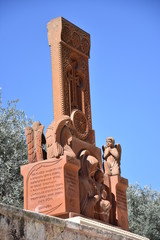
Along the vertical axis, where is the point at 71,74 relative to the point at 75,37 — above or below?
below

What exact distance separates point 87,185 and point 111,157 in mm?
1726

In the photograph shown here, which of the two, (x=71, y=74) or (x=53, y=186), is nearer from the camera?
(x=53, y=186)

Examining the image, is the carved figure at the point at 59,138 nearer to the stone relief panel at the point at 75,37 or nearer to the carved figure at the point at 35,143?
the carved figure at the point at 35,143

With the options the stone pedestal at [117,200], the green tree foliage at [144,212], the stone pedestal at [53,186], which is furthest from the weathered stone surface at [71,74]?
the green tree foliage at [144,212]

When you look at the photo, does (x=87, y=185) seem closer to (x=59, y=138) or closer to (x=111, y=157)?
(x=59, y=138)

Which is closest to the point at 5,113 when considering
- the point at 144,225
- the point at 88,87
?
the point at 88,87

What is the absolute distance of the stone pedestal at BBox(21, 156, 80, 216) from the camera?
10.9 meters

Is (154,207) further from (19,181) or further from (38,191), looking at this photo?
(38,191)

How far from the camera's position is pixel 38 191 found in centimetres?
1133

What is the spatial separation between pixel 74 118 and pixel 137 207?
12.5 meters

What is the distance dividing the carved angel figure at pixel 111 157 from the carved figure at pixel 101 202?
2.09 feet

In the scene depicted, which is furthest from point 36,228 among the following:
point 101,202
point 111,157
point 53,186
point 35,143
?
point 111,157

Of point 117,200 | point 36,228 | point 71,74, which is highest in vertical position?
point 71,74

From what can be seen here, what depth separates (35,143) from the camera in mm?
11859
